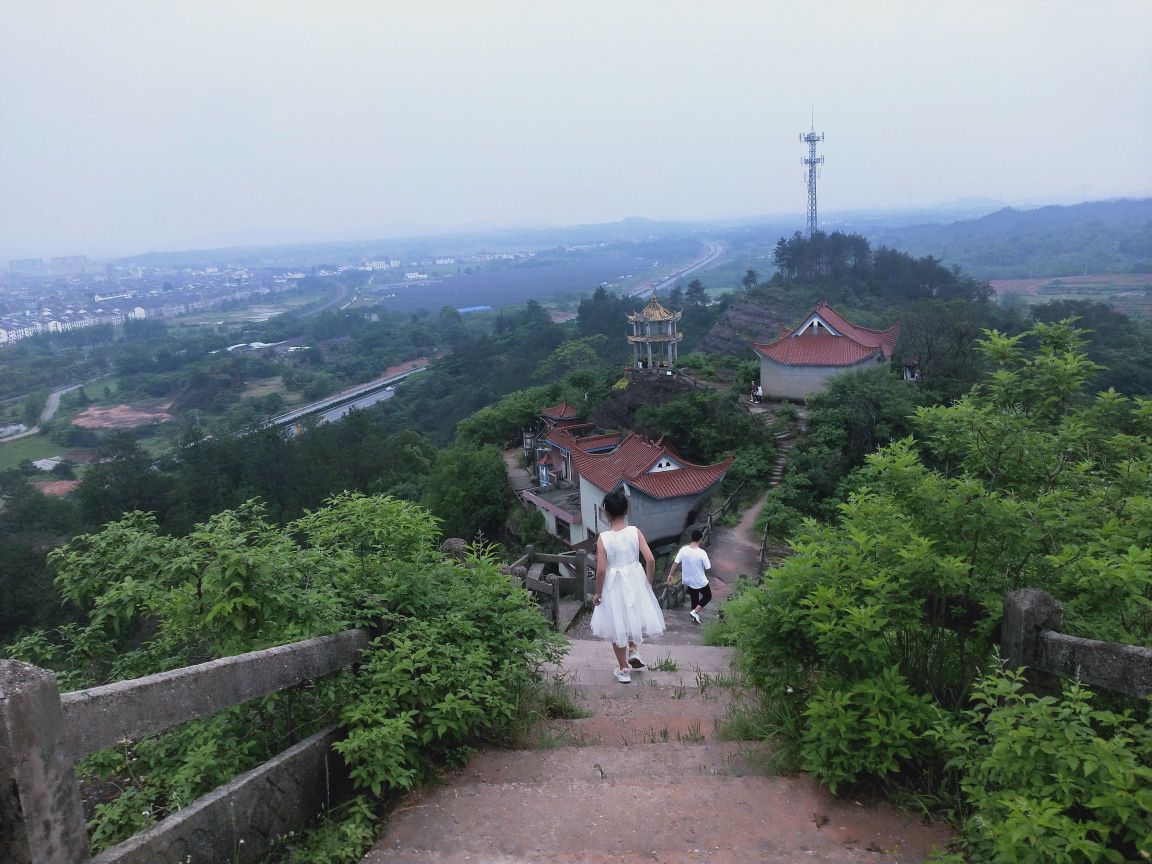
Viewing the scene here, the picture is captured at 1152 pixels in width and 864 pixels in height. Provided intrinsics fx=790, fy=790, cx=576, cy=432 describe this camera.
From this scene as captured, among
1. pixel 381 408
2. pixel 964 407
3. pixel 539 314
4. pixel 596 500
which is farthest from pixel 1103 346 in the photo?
pixel 539 314

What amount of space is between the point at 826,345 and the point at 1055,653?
75.1 feet

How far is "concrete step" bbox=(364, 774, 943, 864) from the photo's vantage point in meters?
3.26

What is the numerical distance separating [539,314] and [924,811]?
8343 centimetres

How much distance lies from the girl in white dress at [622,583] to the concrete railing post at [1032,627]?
7.73 ft

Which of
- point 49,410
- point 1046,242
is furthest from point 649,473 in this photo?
point 1046,242

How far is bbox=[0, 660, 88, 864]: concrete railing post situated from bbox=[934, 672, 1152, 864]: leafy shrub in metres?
3.00

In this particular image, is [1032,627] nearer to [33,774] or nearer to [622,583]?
[622,583]

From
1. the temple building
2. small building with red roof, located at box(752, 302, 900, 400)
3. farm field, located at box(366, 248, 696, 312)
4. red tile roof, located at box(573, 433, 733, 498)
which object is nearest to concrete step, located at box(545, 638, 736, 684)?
red tile roof, located at box(573, 433, 733, 498)

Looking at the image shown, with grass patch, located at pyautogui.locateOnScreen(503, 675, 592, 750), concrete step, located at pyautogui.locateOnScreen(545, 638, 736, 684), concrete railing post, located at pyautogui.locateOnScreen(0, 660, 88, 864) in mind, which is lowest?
concrete step, located at pyautogui.locateOnScreen(545, 638, 736, 684)

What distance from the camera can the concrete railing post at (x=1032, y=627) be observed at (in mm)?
3441

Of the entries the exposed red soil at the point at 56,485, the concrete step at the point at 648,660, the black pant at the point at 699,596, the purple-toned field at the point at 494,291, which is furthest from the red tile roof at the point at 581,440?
the purple-toned field at the point at 494,291

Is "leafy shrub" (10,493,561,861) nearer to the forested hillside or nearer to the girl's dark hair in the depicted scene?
the forested hillside

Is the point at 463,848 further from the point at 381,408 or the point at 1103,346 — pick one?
the point at 381,408

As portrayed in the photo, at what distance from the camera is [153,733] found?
2.92m
